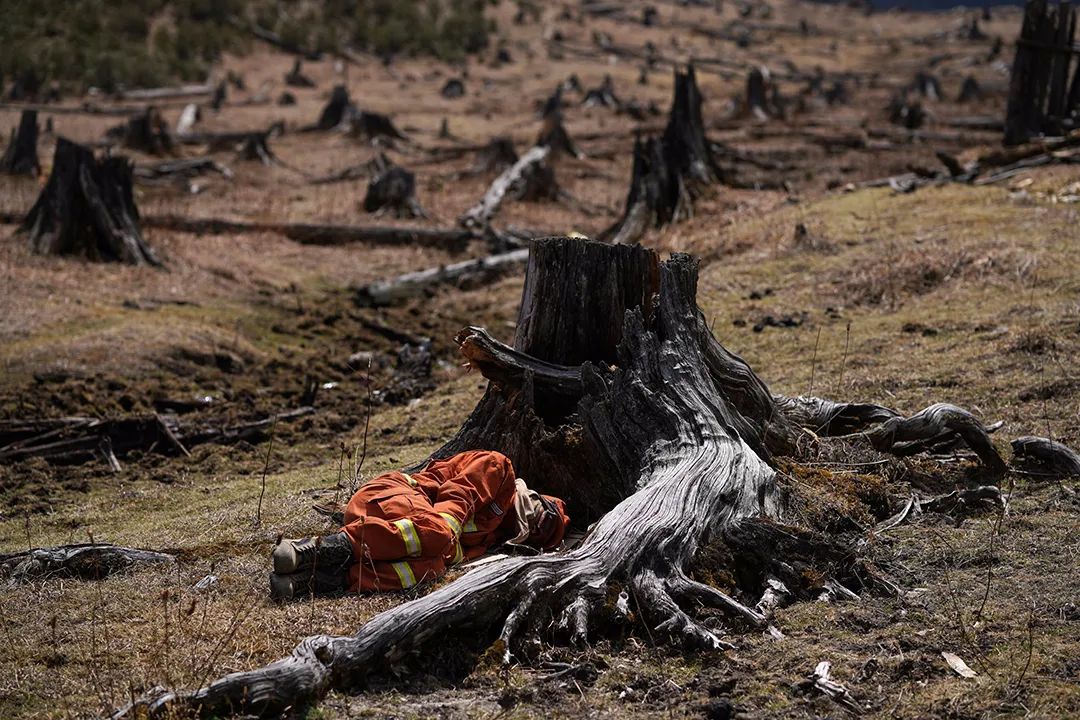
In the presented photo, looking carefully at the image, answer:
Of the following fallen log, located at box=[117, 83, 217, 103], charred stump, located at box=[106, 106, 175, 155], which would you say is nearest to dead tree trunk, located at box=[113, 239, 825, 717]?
charred stump, located at box=[106, 106, 175, 155]

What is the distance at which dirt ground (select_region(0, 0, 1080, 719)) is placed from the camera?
15.4 feet

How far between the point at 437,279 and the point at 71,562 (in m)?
9.26

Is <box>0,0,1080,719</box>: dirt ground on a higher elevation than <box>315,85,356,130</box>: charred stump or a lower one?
lower

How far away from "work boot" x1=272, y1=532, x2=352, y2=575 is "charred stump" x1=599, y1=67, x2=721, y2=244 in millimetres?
11428

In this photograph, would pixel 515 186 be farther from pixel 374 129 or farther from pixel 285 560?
pixel 285 560

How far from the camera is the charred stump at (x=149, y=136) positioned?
2488 centimetres

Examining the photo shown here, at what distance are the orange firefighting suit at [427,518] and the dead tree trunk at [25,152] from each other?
15.9 m

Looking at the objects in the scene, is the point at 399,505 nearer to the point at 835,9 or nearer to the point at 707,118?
the point at 707,118

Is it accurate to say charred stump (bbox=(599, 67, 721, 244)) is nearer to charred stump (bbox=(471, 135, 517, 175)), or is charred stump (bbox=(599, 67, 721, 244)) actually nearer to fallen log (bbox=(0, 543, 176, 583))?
charred stump (bbox=(471, 135, 517, 175))

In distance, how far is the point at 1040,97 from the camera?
19391mm

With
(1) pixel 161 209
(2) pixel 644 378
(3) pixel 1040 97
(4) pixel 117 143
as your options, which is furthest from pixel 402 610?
(4) pixel 117 143

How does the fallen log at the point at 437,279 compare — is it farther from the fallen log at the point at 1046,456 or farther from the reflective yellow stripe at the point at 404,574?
the reflective yellow stripe at the point at 404,574

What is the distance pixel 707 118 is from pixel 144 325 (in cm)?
2249

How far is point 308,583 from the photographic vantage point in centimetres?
558
